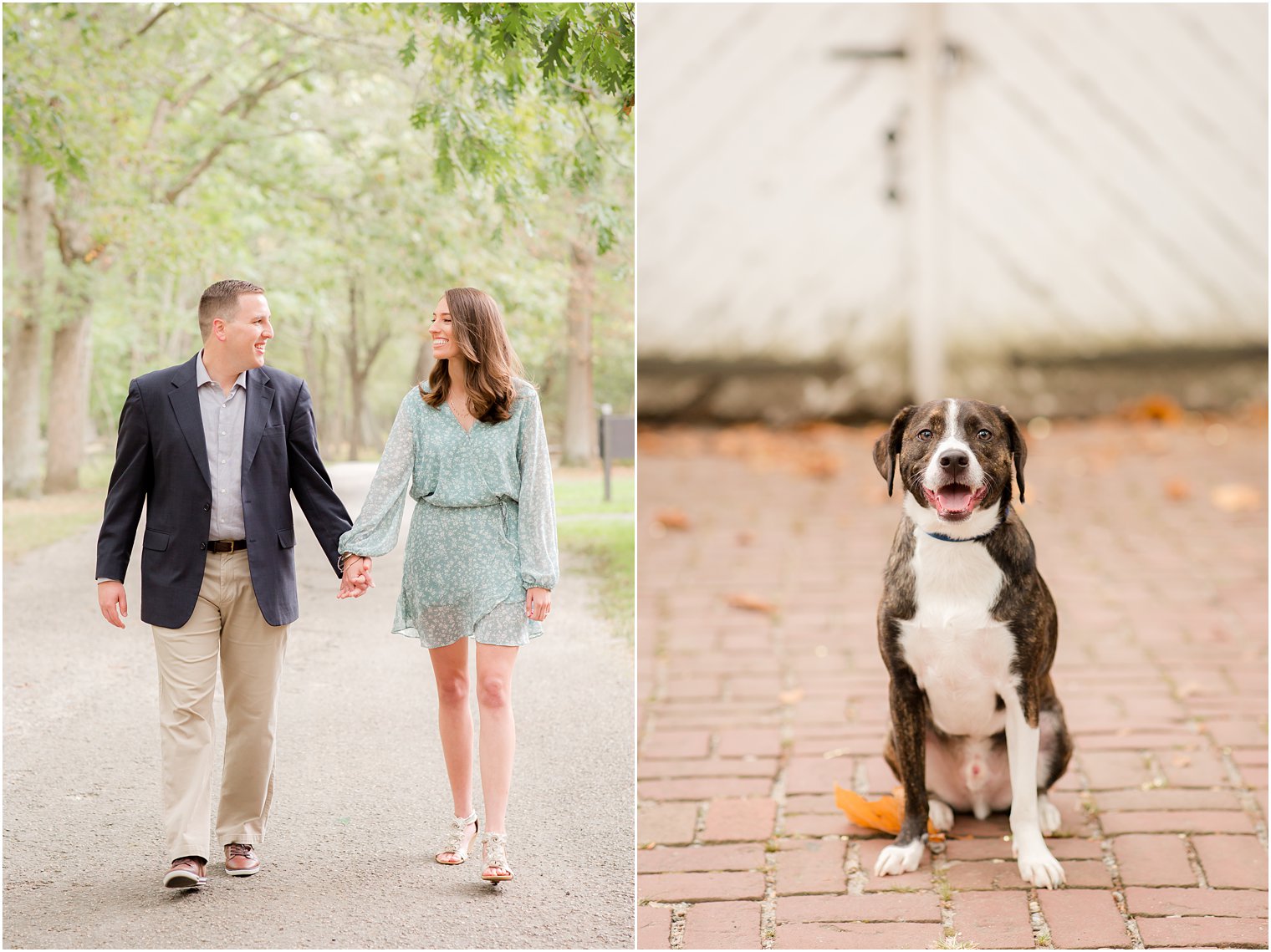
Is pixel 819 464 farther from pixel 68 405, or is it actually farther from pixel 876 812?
pixel 68 405

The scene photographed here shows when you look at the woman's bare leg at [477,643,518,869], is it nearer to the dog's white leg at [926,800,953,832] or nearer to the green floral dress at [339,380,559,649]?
the green floral dress at [339,380,559,649]

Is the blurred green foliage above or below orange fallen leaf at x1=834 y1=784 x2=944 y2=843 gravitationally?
above

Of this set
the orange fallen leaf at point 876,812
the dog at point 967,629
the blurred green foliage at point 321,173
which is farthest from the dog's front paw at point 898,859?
the blurred green foliage at point 321,173

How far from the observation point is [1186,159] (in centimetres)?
941

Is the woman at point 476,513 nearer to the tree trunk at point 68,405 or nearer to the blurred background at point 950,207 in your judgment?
the tree trunk at point 68,405

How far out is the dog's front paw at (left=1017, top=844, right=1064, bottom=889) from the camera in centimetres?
329

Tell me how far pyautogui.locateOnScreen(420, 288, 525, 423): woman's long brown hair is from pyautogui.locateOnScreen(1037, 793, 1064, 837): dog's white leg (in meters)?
1.84

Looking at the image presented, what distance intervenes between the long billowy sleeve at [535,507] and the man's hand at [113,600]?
1.05 m

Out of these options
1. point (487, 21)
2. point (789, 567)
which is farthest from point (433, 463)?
point (789, 567)

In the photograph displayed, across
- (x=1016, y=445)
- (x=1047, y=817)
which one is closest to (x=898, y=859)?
(x=1047, y=817)

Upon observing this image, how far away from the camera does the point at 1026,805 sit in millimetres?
3309

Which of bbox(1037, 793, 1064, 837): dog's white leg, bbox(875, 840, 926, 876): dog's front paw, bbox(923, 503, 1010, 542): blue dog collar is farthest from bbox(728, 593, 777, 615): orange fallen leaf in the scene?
bbox(923, 503, 1010, 542): blue dog collar

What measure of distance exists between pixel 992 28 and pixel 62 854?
8.14 m

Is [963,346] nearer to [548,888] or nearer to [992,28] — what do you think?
[992,28]
